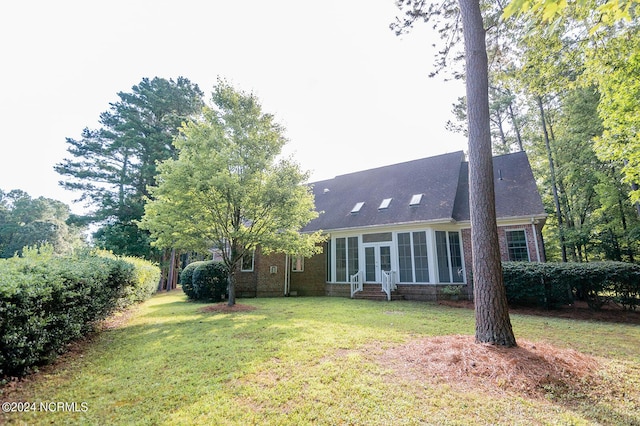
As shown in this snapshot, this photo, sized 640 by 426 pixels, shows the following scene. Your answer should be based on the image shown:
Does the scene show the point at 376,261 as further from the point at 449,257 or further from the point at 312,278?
the point at 312,278

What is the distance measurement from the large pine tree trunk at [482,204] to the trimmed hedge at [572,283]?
6105 millimetres

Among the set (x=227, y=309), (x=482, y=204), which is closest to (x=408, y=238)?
(x=482, y=204)

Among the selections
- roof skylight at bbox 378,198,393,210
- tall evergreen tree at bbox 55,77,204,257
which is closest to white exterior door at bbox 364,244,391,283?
roof skylight at bbox 378,198,393,210

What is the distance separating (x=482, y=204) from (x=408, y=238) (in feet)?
24.9

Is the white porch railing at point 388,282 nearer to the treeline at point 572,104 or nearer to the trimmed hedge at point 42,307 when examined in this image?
the treeline at point 572,104

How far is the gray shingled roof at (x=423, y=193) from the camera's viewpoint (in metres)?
11.7

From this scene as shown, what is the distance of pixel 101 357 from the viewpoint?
4.64m

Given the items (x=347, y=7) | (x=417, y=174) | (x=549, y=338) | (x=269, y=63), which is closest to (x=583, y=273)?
(x=549, y=338)

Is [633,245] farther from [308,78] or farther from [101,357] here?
[101,357]

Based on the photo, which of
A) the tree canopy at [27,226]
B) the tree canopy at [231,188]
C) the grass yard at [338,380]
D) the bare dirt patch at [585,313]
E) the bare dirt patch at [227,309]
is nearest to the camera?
the grass yard at [338,380]

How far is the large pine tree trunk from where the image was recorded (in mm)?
4441

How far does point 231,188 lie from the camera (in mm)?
8789

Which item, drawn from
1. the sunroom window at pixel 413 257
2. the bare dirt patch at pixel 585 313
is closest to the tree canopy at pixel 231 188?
the sunroom window at pixel 413 257

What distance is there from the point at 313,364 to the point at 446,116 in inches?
832
